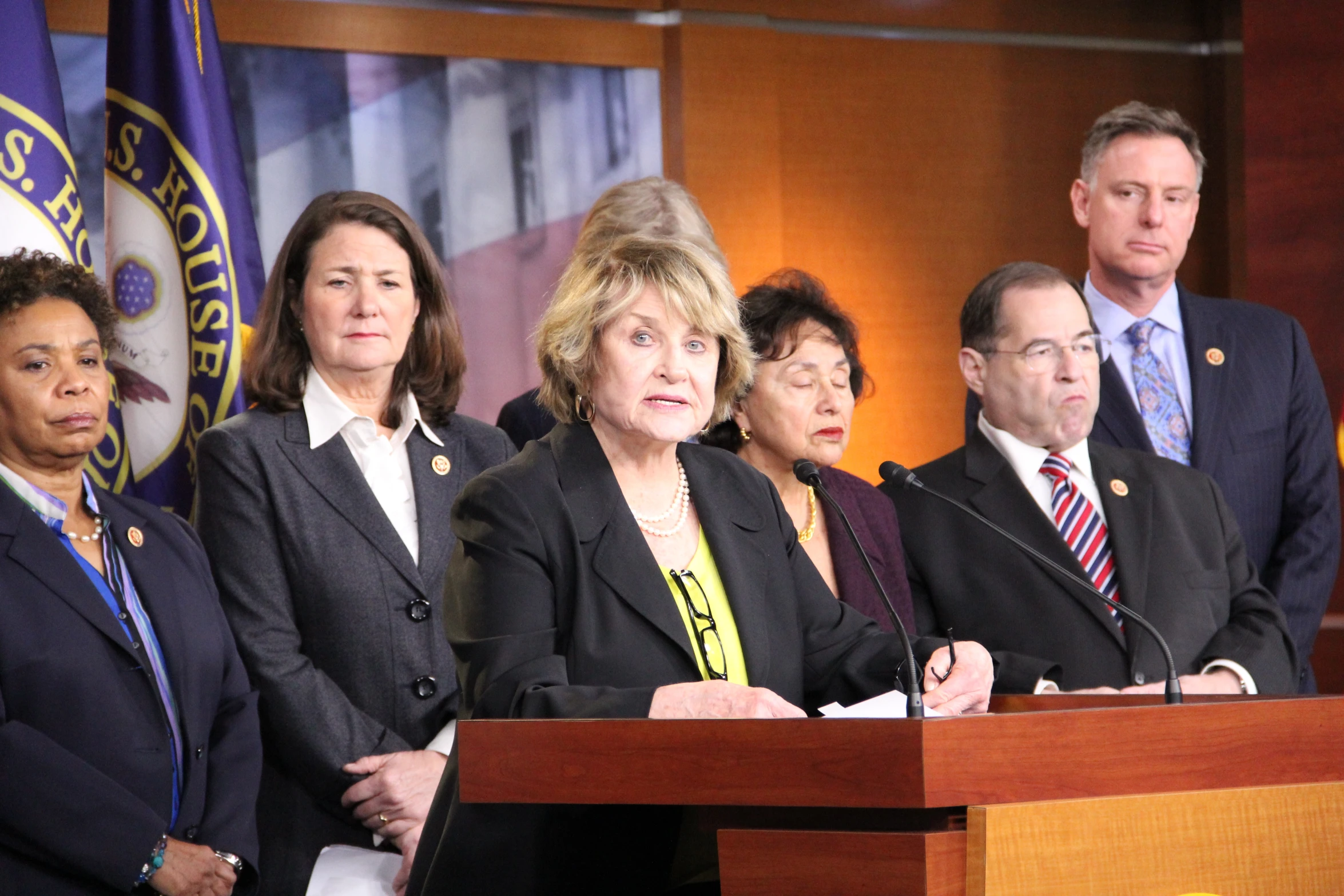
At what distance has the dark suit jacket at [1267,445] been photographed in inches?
140

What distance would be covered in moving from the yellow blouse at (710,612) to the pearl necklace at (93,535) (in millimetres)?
1121

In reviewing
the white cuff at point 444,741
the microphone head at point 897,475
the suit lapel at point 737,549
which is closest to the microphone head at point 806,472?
the microphone head at point 897,475

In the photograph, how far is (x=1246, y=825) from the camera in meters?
1.71

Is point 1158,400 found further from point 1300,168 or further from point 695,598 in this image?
point 695,598

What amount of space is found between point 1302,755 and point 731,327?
1.03m

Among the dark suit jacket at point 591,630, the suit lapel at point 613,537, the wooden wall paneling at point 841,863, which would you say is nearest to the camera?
the wooden wall paneling at point 841,863

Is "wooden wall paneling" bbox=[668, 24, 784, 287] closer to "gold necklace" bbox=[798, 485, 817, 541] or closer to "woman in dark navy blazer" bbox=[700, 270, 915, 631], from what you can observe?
"woman in dark navy blazer" bbox=[700, 270, 915, 631]

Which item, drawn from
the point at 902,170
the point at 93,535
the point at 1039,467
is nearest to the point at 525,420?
the point at 93,535

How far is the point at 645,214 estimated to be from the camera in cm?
337

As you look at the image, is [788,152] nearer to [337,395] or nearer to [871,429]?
[871,429]

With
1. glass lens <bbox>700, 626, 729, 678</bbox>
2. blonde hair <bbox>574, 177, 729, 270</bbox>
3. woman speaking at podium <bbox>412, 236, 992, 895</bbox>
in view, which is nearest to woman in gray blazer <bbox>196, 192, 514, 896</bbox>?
blonde hair <bbox>574, 177, 729, 270</bbox>

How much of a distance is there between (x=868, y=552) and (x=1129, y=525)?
1.77ft

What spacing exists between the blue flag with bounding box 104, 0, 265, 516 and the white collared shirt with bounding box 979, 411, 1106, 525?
1.69m

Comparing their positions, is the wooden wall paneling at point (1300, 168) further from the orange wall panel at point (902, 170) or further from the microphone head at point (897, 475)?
the microphone head at point (897, 475)
